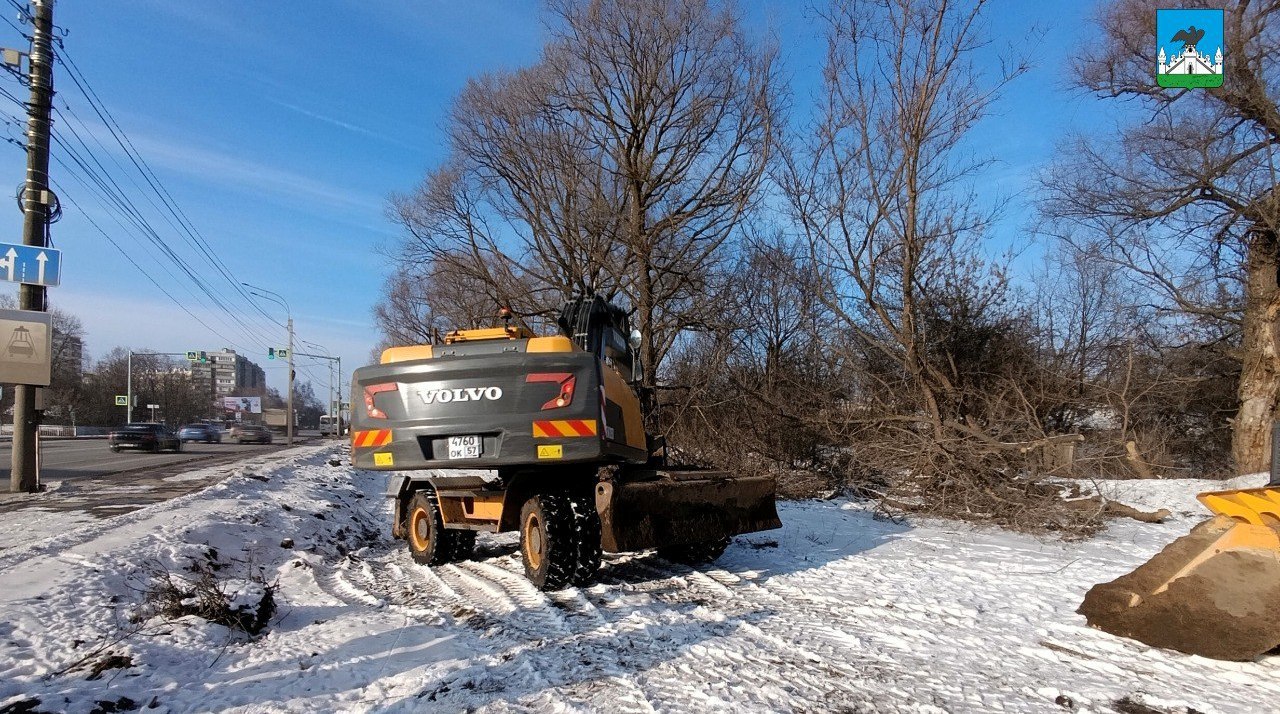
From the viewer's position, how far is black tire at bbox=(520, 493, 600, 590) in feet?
19.3

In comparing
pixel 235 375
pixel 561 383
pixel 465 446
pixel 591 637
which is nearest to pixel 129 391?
pixel 465 446

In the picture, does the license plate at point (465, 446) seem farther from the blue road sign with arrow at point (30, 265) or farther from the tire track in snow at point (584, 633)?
the blue road sign with arrow at point (30, 265)

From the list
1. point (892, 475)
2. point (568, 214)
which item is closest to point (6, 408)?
point (568, 214)

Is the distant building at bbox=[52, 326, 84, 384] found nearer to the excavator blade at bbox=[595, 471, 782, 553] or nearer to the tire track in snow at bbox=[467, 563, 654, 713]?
the tire track in snow at bbox=[467, 563, 654, 713]

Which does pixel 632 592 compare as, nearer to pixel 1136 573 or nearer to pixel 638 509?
pixel 638 509

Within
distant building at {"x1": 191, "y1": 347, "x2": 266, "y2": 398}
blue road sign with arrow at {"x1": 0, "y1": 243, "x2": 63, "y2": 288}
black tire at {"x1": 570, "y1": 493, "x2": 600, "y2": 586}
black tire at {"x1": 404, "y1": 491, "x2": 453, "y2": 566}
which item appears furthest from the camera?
distant building at {"x1": 191, "y1": 347, "x2": 266, "y2": 398}

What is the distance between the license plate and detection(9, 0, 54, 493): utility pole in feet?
38.8

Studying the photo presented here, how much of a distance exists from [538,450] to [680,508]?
141cm

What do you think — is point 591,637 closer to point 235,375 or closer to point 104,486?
point 104,486

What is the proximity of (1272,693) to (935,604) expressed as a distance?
2.16 metres

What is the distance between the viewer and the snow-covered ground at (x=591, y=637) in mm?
3709

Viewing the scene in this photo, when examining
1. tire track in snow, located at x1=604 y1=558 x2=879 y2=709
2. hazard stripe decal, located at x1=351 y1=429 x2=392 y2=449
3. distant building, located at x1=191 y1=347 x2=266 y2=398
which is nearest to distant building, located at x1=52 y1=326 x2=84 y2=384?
distant building, located at x1=191 y1=347 x2=266 y2=398

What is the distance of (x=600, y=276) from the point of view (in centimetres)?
2212

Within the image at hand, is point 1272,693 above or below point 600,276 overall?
below
